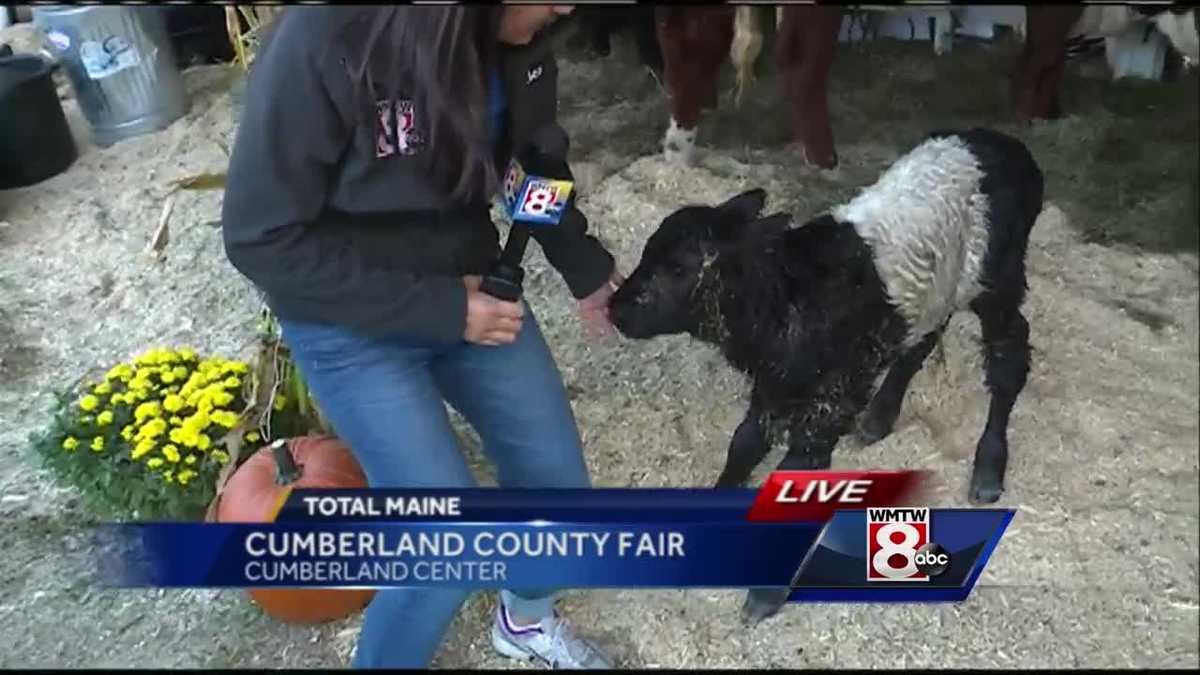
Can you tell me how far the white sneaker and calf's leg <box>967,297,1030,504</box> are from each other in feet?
1.20

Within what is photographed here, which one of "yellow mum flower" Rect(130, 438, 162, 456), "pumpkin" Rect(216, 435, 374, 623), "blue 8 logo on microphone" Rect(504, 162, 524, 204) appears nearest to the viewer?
"blue 8 logo on microphone" Rect(504, 162, 524, 204)

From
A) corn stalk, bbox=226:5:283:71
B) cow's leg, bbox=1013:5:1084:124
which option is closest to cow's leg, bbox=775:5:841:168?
cow's leg, bbox=1013:5:1084:124

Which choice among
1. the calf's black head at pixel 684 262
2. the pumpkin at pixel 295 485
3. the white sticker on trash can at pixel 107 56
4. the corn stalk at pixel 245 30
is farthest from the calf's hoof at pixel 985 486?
the white sticker on trash can at pixel 107 56

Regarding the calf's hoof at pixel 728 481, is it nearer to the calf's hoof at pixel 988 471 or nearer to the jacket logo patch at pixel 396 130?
the calf's hoof at pixel 988 471

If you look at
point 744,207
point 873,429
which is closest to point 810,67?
point 744,207

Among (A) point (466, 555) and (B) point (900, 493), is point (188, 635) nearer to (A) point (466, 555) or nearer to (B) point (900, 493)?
(A) point (466, 555)

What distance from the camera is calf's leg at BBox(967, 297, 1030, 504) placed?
98 cm

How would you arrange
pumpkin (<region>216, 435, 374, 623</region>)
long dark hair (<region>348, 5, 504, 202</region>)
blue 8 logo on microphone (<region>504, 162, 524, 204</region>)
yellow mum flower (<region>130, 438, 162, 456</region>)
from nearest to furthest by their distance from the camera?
long dark hair (<region>348, 5, 504, 202</region>)
blue 8 logo on microphone (<region>504, 162, 524, 204</region>)
pumpkin (<region>216, 435, 374, 623</region>)
yellow mum flower (<region>130, 438, 162, 456</region>)

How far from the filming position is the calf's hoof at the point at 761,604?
893mm

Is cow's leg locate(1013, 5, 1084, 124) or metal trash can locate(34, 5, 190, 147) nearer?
cow's leg locate(1013, 5, 1084, 124)

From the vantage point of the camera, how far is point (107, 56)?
3.36 feet

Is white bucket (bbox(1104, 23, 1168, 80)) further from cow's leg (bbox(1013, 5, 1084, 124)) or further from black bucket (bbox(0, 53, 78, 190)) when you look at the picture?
black bucket (bbox(0, 53, 78, 190))

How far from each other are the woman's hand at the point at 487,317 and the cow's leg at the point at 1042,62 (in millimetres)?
409

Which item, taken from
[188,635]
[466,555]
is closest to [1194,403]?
[466,555]
